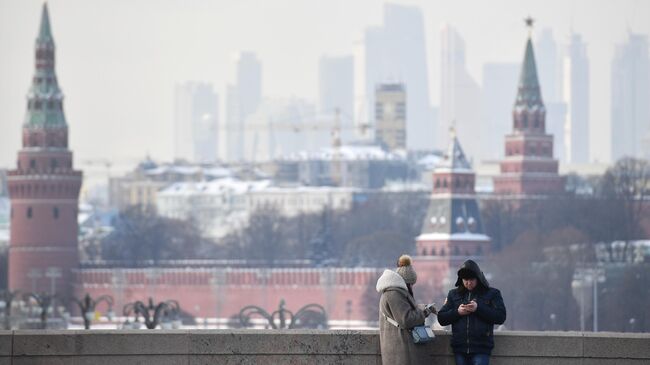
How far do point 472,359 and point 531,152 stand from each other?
4393 inches

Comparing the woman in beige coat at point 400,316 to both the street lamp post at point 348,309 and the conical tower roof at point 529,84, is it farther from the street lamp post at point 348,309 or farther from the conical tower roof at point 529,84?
the conical tower roof at point 529,84

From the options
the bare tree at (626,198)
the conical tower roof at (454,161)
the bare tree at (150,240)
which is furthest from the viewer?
the bare tree at (150,240)

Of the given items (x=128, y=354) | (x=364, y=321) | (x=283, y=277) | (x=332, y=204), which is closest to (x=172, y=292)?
(x=283, y=277)

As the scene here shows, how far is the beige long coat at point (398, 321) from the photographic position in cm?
2336

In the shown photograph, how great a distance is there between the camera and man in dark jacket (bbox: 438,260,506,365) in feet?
76.1

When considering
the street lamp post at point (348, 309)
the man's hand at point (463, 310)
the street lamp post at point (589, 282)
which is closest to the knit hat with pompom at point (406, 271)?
the man's hand at point (463, 310)

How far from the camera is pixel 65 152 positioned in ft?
401

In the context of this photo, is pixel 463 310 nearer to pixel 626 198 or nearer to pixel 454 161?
pixel 454 161

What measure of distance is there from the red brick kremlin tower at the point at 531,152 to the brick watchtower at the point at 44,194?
22.5 metres

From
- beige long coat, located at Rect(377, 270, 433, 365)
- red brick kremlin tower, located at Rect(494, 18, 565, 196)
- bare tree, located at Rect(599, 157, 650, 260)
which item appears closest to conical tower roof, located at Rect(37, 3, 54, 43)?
red brick kremlin tower, located at Rect(494, 18, 565, 196)

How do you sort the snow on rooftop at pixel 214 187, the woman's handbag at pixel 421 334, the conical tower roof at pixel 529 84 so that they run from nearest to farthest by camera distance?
the woman's handbag at pixel 421 334 < the conical tower roof at pixel 529 84 < the snow on rooftop at pixel 214 187

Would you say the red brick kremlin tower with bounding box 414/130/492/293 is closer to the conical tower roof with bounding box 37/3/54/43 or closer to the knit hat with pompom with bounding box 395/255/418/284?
the conical tower roof with bounding box 37/3/54/43

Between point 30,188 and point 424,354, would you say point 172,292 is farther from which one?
point 424,354

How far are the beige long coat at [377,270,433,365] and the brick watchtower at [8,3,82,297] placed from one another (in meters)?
91.2
